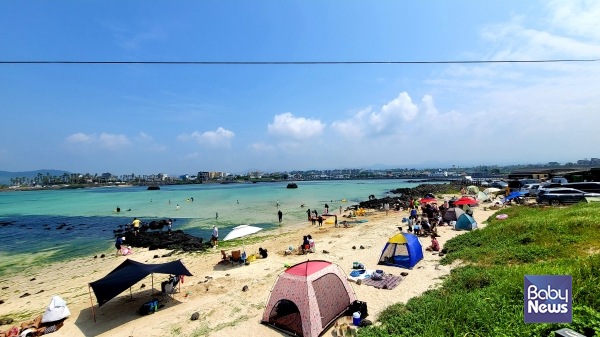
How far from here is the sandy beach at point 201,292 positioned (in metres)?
9.07

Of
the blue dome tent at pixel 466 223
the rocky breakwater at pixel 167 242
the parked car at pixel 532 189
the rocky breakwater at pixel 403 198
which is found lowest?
the rocky breakwater at pixel 403 198

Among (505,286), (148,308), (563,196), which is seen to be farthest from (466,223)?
(148,308)

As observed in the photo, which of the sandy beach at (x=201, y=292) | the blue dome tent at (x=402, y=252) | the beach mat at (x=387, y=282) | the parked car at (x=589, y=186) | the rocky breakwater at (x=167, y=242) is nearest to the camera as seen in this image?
the sandy beach at (x=201, y=292)

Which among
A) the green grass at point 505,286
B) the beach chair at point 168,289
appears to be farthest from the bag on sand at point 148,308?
the green grass at point 505,286

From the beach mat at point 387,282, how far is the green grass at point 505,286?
2.03m

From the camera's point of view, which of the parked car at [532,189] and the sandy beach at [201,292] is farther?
the parked car at [532,189]

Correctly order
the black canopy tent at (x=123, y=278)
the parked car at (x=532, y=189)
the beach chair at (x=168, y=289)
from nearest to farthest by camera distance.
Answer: the black canopy tent at (x=123, y=278) < the beach chair at (x=168, y=289) < the parked car at (x=532, y=189)

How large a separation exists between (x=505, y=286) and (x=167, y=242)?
933 inches

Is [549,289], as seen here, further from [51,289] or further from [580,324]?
[51,289]

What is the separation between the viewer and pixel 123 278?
9945mm

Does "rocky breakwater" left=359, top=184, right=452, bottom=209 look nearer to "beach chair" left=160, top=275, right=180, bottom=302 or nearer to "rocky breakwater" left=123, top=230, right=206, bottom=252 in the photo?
"rocky breakwater" left=123, top=230, right=206, bottom=252

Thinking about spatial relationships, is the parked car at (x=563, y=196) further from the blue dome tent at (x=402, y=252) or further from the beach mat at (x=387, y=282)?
the beach mat at (x=387, y=282)

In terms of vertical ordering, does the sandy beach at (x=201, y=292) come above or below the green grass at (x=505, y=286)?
below

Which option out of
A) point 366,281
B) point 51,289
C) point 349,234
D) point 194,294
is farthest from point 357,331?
point 51,289
